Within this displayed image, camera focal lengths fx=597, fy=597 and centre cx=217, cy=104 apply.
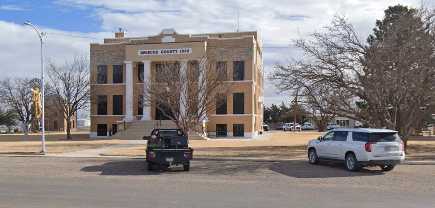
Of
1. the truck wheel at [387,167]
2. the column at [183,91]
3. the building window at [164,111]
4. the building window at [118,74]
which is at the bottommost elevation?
the truck wheel at [387,167]

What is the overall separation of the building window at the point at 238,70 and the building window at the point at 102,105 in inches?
610

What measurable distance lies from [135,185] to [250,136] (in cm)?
4490

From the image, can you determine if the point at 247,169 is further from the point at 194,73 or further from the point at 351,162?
the point at 194,73

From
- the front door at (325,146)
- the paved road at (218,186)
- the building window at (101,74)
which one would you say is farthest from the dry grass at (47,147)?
the building window at (101,74)

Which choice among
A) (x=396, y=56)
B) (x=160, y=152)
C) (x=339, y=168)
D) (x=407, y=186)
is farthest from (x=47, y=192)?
(x=396, y=56)

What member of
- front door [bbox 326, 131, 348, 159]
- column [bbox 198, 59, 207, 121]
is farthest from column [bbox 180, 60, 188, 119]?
front door [bbox 326, 131, 348, 159]

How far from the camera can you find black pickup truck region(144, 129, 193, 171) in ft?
73.9

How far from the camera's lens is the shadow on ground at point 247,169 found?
21933 mm

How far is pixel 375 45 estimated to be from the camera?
3269 cm

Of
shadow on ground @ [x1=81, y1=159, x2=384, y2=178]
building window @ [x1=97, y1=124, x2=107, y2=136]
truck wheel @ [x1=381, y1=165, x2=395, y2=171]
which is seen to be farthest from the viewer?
building window @ [x1=97, y1=124, x2=107, y2=136]

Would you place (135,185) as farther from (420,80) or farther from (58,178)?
(420,80)

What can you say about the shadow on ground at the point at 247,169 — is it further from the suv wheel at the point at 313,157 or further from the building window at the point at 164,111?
the building window at the point at 164,111

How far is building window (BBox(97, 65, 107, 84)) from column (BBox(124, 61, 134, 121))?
11.7ft

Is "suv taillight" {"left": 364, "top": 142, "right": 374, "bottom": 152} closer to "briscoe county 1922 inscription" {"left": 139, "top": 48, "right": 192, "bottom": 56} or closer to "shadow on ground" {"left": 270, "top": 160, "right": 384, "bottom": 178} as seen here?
"shadow on ground" {"left": 270, "top": 160, "right": 384, "bottom": 178}
